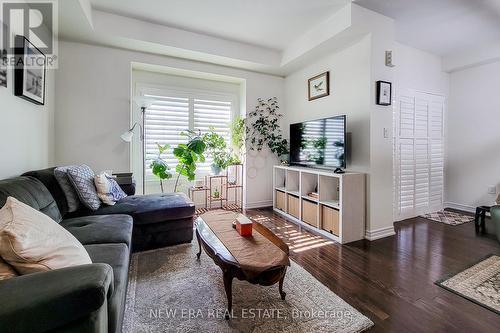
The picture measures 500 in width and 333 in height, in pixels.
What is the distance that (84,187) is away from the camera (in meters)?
2.23

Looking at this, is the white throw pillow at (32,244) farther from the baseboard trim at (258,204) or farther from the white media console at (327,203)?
the baseboard trim at (258,204)

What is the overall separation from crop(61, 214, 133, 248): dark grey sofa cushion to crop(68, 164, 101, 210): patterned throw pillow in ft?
0.55

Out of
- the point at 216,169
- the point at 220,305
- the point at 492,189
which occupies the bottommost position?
the point at 220,305

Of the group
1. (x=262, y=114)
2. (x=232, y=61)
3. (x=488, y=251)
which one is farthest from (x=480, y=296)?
(x=232, y=61)

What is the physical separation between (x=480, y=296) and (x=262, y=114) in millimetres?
3467

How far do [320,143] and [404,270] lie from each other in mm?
1700

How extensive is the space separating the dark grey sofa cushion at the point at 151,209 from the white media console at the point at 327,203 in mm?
1568

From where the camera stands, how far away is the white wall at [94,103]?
3.00 metres

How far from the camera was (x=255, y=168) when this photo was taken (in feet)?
14.0

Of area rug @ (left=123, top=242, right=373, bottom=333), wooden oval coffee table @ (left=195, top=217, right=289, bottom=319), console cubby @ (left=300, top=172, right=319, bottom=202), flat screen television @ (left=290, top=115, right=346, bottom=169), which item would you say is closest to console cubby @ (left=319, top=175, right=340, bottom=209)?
flat screen television @ (left=290, top=115, right=346, bottom=169)

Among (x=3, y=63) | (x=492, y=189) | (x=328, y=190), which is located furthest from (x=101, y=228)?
(x=492, y=189)

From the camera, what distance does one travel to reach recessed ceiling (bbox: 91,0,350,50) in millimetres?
2619

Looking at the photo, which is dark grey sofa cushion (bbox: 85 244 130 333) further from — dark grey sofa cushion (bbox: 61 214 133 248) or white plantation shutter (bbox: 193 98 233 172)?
white plantation shutter (bbox: 193 98 233 172)

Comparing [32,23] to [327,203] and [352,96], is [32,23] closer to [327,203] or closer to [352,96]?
[352,96]
